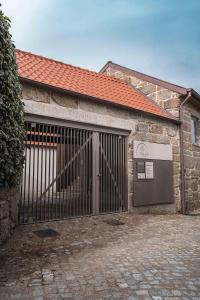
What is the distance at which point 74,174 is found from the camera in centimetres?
732

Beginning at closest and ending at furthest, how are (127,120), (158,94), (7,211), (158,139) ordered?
(7,211) < (127,120) < (158,139) < (158,94)

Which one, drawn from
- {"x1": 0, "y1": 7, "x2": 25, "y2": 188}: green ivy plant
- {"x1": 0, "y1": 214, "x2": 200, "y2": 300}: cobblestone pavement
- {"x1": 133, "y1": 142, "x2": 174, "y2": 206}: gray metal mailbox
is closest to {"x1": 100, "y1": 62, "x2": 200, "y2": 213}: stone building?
{"x1": 133, "y1": 142, "x2": 174, "y2": 206}: gray metal mailbox

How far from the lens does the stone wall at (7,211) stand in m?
4.71

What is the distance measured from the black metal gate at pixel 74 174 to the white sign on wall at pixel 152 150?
0.49 metres

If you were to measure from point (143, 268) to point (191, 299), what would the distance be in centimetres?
91

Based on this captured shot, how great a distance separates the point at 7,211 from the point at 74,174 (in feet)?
8.37

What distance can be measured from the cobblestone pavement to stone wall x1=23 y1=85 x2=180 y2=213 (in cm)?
274

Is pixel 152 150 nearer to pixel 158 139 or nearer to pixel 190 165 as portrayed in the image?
pixel 158 139

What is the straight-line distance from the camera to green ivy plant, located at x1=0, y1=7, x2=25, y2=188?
4011mm

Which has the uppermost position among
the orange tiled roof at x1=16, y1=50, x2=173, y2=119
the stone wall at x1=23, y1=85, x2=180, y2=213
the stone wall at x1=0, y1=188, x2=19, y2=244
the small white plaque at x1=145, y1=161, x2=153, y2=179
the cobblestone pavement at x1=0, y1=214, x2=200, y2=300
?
the orange tiled roof at x1=16, y1=50, x2=173, y2=119

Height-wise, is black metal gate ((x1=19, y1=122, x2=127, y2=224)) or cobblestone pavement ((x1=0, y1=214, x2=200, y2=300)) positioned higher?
black metal gate ((x1=19, y1=122, x2=127, y2=224))

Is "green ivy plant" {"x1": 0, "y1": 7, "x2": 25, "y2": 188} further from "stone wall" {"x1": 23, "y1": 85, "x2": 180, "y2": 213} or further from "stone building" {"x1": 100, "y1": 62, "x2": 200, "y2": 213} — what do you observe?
"stone building" {"x1": 100, "y1": 62, "x2": 200, "y2": 213}

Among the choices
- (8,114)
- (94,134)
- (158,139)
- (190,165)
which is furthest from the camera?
(190,165)

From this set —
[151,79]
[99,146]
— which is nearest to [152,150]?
[99,146]
